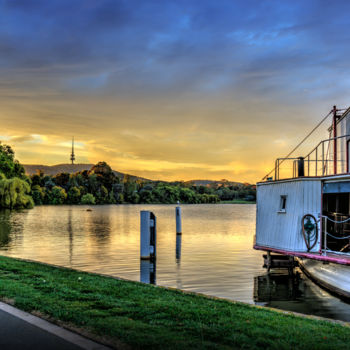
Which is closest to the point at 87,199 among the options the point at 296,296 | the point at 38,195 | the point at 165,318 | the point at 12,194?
the point at 38,195

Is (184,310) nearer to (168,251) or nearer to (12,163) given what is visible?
(168,251)

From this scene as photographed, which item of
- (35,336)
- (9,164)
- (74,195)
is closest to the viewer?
(35,336)

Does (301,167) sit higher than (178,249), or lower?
higher

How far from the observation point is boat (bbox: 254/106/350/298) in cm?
1480

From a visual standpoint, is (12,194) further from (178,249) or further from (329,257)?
(329,257)

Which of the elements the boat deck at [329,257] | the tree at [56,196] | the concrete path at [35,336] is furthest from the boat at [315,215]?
the tree at [56,196]

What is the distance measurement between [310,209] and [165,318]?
9436 millimetres

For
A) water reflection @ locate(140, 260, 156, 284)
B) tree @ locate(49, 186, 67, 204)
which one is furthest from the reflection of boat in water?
tree @ locate(49, 186, 67, 204)

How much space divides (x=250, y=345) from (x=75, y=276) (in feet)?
25.6

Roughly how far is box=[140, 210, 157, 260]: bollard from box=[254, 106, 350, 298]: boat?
6.02 m

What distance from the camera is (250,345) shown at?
6410 mm

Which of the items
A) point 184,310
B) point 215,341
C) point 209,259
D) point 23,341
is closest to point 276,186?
point 209,259

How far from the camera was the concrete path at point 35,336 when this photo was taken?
612 cm

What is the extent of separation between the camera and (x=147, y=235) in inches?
884
